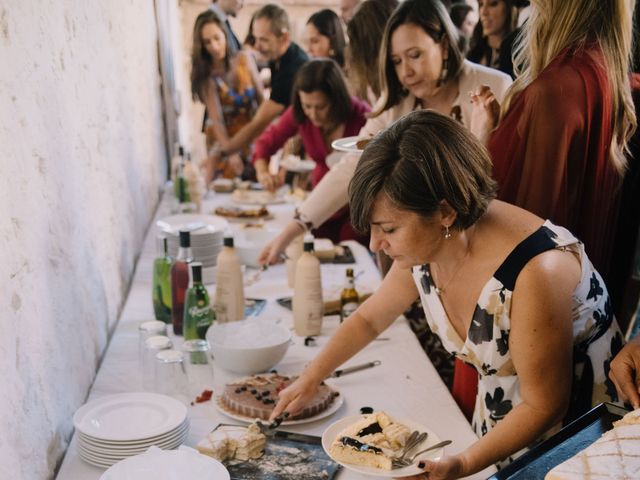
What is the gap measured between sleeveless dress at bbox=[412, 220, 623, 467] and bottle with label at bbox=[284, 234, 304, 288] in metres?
0.96

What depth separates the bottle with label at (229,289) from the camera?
2.27 metres

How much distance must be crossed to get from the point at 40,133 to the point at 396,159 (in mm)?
782

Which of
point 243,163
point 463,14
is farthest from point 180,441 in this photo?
point 243,163

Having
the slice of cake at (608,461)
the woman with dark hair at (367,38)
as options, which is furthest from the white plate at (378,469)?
the woman with dark hair at (367,38)

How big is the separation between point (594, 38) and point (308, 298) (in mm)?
1063

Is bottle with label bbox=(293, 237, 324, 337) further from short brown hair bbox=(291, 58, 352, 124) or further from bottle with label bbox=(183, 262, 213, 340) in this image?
short brown hair bbox=(291, 58, 352, 124)

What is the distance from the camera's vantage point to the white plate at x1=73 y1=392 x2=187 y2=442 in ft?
5.06

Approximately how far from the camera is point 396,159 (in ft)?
4.94

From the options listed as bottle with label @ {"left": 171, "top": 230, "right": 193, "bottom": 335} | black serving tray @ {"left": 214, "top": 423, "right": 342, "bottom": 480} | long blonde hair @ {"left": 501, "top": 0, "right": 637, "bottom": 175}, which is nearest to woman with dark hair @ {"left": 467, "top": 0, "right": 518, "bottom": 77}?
long blonde hair @ {"left": 501, "top": 0, "right": 637, "bottom": 175}

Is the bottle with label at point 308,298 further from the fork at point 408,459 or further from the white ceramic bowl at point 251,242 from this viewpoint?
the fork at point 408,459

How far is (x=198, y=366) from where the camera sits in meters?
1.90

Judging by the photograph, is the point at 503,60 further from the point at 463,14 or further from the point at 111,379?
the point at 111,379

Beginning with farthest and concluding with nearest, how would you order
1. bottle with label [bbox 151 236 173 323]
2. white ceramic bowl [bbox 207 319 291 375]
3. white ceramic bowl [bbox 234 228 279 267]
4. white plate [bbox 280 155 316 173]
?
white plate [bbox 280 155 316 173] → white ceramic bowl [bbox 234 228 279 267] → bottle with label [bbox 151 236 173 323] → white ceramic bowl [bbox 207 319 291 375]

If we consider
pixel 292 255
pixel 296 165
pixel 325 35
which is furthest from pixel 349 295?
pixel 325 35
